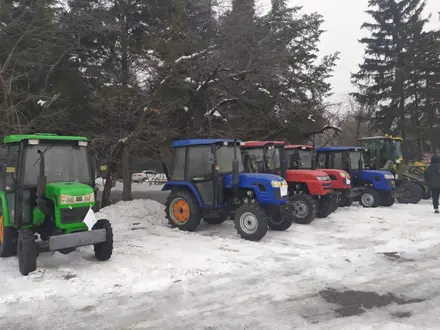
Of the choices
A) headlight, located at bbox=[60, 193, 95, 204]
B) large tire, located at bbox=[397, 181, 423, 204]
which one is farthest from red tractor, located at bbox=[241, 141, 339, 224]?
large tire, located at bbox=[397, 181, 423, 204]

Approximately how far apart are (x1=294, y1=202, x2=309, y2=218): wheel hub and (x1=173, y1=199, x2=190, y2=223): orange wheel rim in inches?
129

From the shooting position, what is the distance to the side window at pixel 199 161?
358 inches

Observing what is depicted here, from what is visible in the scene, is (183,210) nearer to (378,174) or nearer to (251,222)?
(251,222)

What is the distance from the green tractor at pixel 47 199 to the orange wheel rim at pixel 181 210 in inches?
120

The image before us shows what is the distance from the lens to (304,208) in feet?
34.7

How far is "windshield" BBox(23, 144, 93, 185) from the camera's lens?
632 cm

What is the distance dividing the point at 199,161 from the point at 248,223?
200 cm

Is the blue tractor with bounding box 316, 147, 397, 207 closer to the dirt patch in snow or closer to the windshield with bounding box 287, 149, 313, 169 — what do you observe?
the windshield with bounding box 287, 149, 313, 169

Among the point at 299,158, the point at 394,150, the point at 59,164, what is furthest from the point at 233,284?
the point at 394,150

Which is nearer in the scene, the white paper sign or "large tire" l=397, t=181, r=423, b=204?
the white paper sign

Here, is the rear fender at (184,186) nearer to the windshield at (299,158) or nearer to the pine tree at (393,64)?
the windshield at (299,158)

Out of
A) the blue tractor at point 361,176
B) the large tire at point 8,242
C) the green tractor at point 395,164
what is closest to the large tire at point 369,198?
the blue tractor at point 361,176

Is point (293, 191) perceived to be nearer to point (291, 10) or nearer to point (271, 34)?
point (271, 34)

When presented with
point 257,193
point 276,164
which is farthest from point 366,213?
point 257,193
